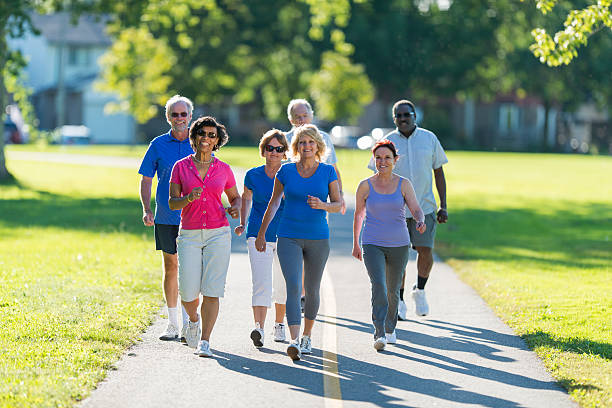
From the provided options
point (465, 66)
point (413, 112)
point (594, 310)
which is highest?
point (465, 66)

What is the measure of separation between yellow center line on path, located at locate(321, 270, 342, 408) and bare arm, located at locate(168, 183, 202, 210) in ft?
5.30

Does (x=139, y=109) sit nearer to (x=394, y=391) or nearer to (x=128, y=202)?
(x=128, y=202)

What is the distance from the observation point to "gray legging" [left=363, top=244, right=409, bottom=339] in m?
8.62

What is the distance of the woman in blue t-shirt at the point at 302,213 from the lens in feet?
26.7

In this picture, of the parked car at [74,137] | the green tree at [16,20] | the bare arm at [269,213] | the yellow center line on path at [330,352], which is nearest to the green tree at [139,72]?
the parked car at [74,137]

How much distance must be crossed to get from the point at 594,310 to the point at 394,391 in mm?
4351

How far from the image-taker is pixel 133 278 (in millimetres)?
12625

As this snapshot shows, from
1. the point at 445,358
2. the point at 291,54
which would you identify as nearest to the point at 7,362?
the point at 445,358

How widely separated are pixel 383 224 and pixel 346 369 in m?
1.41

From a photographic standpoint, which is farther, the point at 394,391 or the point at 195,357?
the point at 195,357

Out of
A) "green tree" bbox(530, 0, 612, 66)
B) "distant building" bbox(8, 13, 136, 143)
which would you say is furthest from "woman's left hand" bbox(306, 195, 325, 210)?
"distant building" bbox(8, 13, 136, 143)

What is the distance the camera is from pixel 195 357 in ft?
27.1

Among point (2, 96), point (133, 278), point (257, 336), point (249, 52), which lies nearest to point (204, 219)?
point (257, 336)

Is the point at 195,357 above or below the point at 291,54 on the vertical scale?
below
